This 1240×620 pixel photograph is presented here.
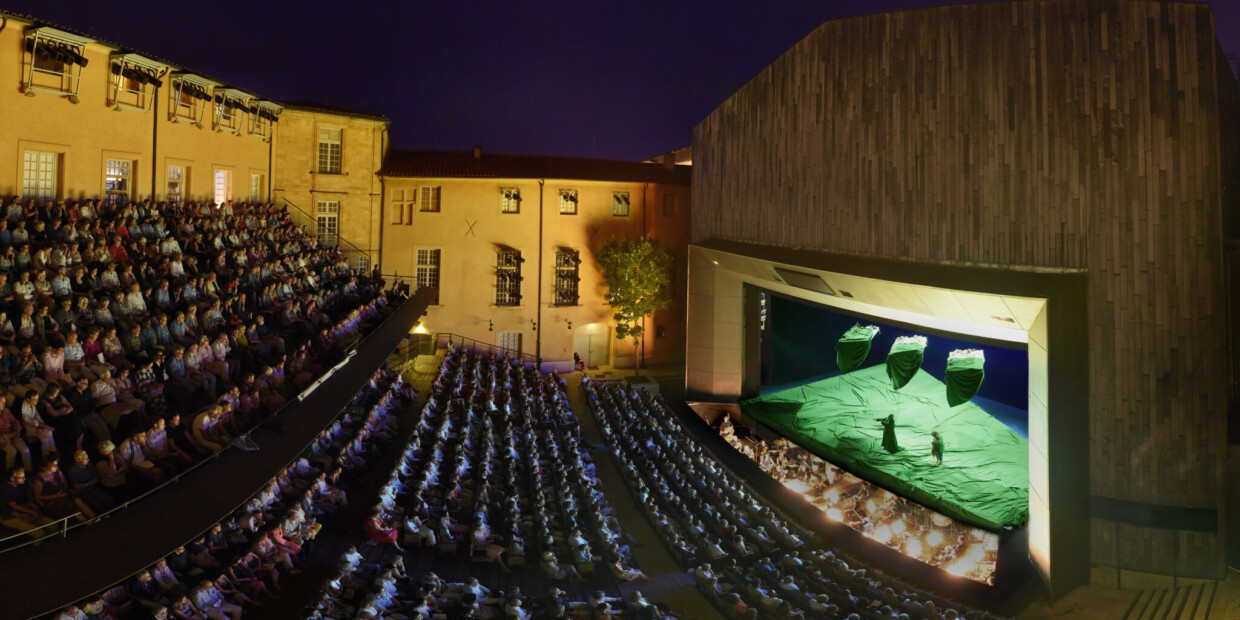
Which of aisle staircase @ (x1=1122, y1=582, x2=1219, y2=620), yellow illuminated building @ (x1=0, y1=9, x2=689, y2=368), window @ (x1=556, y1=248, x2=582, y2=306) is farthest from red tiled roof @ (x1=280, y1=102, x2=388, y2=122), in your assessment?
aisle staircase @ (x1=1122, y1=582, x2=1219, y2=620)

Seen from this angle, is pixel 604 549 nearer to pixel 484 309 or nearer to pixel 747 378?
pixel 747 378

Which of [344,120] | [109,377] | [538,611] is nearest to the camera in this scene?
[109,377]

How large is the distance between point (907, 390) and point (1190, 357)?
11717 millimetres

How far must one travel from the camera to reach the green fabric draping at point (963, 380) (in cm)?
1723

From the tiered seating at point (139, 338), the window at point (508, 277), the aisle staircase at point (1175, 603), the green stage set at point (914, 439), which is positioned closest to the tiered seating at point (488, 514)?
the tiered seating at point (139, 338)

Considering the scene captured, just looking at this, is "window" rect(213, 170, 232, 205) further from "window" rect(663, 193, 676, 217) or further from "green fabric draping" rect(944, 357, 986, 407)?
"green fabric draping" rect(944, 357, 986, 407)

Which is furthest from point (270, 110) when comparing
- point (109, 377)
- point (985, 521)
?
point (985, 521)

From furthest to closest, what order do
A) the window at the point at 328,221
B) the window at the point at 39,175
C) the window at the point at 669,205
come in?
1. the window at the point at 669,205
2. the window at the point at 328,221
3. the window at the point at 39,175

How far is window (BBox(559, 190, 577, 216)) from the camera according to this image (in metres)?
30.8

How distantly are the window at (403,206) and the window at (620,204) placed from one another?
8.85 meters

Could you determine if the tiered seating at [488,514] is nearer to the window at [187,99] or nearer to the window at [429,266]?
the window at [429,266]

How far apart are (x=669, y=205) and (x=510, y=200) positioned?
761 cm

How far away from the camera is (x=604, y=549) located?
12547mm

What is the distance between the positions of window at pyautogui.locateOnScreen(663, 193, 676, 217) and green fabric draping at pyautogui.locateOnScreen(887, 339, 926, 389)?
14.4 m
